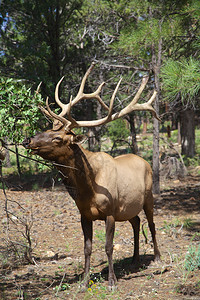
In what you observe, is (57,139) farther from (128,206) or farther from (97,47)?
(97,47)

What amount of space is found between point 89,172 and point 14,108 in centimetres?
129

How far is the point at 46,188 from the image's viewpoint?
12469 millimetres

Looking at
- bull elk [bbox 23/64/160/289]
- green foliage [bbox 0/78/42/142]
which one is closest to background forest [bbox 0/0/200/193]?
bull elk [bbox 23/64/160/289]

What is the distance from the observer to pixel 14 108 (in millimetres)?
4379

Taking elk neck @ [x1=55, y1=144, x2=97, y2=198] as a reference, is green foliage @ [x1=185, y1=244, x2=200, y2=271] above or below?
below

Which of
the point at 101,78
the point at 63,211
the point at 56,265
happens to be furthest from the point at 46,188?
the point at 56,265

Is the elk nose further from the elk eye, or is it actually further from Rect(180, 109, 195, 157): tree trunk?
Rect(180, 109, 195, 157): tree trunk

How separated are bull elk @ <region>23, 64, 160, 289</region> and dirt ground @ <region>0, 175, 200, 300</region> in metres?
0.42

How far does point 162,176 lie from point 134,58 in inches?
209

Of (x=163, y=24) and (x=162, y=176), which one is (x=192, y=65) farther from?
(x=162, y=176)

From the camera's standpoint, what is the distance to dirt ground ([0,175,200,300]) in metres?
4.39

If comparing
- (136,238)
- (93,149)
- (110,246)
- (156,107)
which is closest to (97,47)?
(93,149)

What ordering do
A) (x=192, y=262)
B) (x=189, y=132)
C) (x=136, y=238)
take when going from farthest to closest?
1. (x=189, y=132)
2. (x=136, y=238)
3. (x=192, y=262)

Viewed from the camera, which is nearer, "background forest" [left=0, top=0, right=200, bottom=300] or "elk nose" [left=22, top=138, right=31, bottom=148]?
"elk nose" [left=22, top=138, right=31, bottom=148]
